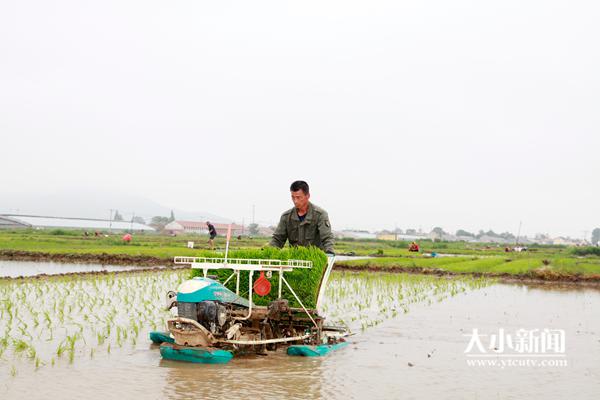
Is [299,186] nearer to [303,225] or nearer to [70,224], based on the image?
[303,225]

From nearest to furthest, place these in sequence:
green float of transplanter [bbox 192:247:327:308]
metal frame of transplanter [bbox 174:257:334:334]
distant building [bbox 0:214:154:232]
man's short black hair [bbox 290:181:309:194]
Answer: metal frame of transplanter [bbox 174:257:334:334] → green float of transplanter [bbox 192:247:327:308] → man's short black hair [bbox 290:181:309:194] → distant building [bbox 0:214:154:232]

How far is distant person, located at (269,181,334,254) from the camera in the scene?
7.22m

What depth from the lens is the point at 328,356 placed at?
691 centimetres

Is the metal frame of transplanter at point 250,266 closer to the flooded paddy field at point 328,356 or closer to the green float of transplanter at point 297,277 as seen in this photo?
the green float of transplanter at point 297,277

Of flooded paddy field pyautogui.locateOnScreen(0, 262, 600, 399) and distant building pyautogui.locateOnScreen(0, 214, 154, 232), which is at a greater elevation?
distant building pyautogui.locateOnScreen(0, 214, 154, 232)

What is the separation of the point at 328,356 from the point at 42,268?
14041 mm

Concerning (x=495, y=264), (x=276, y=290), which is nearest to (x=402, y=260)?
(x=495, y=264)

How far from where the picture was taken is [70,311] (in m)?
9.42

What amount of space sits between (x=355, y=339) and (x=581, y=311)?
594cm

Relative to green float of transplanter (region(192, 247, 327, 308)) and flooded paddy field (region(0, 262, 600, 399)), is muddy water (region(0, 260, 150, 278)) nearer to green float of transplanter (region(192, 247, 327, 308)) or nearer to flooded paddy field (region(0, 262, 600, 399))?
flooded paddy field (region(0, 262, 600, 399))

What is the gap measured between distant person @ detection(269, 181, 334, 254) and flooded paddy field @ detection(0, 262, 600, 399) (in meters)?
1.29

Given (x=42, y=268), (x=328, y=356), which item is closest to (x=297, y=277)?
(x=328, y=356)

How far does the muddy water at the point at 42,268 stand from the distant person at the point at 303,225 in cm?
1099

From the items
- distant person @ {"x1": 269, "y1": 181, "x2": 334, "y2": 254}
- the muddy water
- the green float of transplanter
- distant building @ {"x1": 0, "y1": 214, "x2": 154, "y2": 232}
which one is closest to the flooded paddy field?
the green float of transplanter
